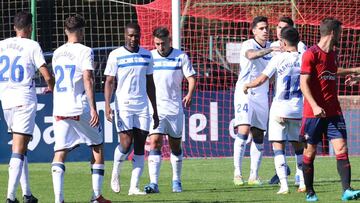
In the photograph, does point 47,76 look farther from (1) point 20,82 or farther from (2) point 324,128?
(2) point 324,128

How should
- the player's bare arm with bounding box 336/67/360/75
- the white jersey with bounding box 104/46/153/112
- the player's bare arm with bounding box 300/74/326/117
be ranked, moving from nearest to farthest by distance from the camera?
the player's bare arm with bounding box 300/74/326/117 → the player's bare arm with bounding box 336/67/360/75 → the white jersey with bounding box 104/46/153/112

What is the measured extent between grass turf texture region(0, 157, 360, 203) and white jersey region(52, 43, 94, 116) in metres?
1.52

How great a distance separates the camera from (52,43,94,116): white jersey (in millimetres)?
11828

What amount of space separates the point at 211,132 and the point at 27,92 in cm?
933

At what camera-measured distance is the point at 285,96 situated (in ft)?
45.2

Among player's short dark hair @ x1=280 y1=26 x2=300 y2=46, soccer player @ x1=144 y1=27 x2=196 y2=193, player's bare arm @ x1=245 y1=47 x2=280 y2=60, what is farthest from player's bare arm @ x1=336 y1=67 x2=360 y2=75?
soccer player @ x1=144 y1=27 x2=196 y2=193

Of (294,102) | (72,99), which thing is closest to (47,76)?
(72,99)

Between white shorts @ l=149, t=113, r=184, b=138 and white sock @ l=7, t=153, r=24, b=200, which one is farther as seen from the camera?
white shorts @ l=149, t=113, r=184, b=138

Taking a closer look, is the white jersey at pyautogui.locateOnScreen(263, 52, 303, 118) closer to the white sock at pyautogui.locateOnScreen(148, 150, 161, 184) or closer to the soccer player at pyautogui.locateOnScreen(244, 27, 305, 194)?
the soccer player at pyautogui.locateOnScreen(244, 27, 305, 194)

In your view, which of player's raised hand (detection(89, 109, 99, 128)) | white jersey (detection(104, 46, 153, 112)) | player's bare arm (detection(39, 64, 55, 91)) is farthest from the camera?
white jersey (detection(104, 46, 153, 112))

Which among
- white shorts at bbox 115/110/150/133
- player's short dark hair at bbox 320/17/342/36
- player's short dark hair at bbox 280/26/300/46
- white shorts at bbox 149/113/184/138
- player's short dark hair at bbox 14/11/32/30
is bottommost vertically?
white shorts at bbox 149/113/184/138

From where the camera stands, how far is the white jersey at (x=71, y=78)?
11.8m

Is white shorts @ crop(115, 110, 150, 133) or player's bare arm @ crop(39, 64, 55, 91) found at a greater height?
player's bare arm @ crop(39, 64, 55, 91)

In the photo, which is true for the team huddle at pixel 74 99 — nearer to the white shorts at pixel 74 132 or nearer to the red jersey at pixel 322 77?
the white shorts at pixel 74 132
